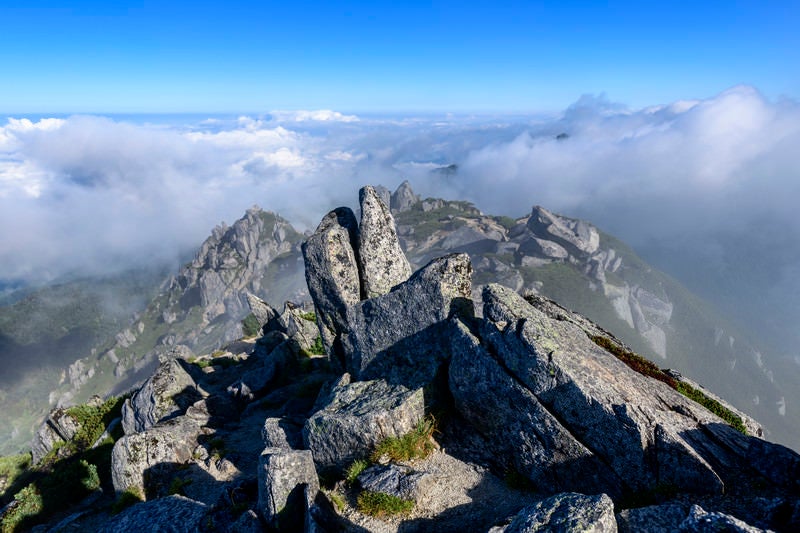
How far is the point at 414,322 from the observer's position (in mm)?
19750

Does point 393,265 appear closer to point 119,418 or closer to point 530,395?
point 530,395

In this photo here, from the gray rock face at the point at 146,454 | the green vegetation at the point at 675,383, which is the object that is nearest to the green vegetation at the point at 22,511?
the gray rock face at the point at 146,454

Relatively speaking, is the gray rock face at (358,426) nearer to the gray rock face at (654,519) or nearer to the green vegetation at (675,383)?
the gray rock face at (654,519)

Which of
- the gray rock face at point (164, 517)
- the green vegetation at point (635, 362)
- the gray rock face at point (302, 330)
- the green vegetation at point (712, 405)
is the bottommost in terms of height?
the gray rock face at point (302, 330)

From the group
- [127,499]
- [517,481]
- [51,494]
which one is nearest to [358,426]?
[517,481]

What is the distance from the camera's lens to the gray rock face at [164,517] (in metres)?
14.5

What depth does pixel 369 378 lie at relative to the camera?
20375 mm

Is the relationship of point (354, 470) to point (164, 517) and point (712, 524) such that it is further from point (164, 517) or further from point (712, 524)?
point (712, 524)

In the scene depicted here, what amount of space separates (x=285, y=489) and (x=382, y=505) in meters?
3.39

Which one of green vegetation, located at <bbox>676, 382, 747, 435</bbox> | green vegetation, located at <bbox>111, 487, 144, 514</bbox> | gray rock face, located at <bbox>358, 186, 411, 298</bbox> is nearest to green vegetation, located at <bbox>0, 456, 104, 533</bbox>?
green vegetation, located at <bbox>111, 487, 144, 514</bbox>

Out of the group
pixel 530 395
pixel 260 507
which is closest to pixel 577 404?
pixel 530 395

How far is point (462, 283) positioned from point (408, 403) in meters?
6.23

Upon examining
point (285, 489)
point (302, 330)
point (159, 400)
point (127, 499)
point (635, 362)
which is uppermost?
point (635, 362)

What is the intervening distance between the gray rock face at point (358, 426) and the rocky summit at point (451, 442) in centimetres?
8
